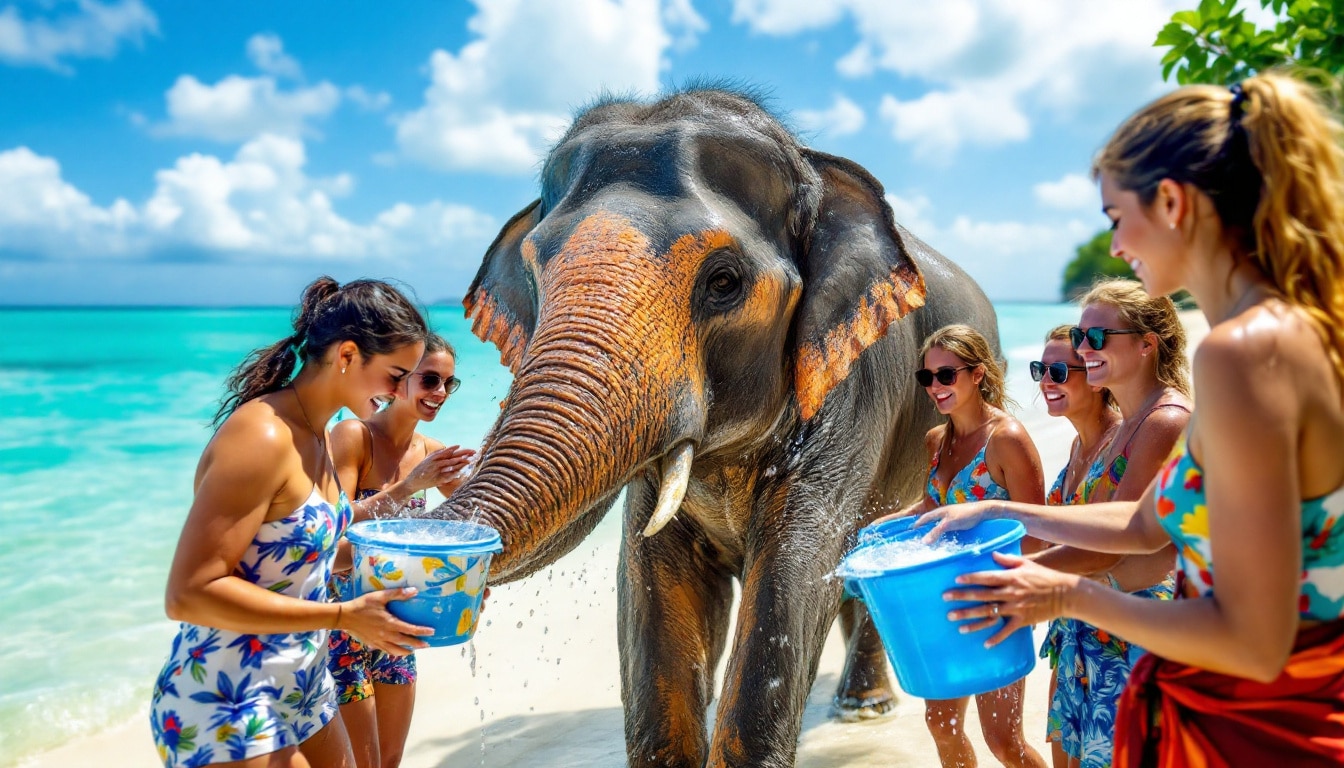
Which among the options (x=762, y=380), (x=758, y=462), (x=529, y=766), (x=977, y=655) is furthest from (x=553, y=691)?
(x=977, y=655)

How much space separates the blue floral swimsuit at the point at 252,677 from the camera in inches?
109

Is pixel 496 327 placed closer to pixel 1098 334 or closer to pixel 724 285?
pixel 724 285

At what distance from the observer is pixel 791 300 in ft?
15.4

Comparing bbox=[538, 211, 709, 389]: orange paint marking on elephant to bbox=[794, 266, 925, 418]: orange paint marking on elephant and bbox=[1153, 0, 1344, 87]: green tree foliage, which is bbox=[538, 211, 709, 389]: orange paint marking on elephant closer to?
bbox=[794, 266, 925, 418]: orange paint marking on elephant

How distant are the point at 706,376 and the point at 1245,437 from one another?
8.88 feet

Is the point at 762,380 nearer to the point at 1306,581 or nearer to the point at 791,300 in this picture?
Answer: the point at 791,300

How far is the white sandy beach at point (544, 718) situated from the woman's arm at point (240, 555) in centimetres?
173

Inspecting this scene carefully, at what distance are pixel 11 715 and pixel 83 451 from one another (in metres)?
15.1

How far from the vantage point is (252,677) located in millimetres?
2859

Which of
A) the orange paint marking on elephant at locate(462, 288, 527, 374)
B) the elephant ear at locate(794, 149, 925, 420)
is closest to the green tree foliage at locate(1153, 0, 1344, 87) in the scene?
the elephant ear at locate(794, 149, 925, 420)

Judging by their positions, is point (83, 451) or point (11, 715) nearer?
point (11, 715)

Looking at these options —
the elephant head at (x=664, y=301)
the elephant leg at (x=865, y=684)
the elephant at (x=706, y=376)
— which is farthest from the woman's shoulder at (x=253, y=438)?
the elephant leg at (x=865, y=684)

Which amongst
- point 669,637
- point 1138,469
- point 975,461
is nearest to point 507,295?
point 669,637

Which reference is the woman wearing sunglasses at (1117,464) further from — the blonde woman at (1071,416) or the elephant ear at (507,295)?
the elephant ear at (507,295)
